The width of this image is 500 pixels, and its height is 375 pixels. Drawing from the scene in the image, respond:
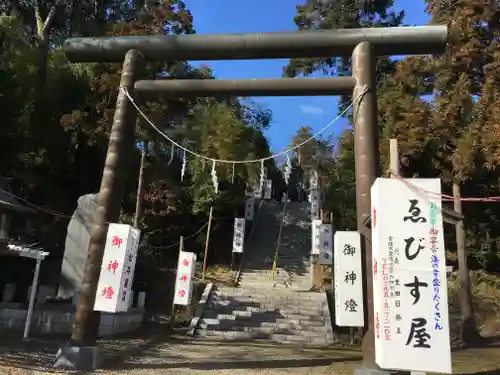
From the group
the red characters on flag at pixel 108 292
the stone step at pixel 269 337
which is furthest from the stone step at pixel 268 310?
the red characters on flag at pixel 108 292

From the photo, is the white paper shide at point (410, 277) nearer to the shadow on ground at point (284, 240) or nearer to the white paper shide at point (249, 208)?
the shadow on ground at point (284, 240)

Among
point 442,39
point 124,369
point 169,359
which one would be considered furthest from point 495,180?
point 124,369

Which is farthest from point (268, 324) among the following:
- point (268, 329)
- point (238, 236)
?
point (238, 236)

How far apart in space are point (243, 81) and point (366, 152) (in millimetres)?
2533

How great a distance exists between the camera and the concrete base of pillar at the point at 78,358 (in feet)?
22.2

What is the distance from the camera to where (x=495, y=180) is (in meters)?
17.4

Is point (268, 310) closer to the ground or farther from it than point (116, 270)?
closer to the ground

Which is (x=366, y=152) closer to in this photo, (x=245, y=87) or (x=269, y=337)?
(x=245, y=87)

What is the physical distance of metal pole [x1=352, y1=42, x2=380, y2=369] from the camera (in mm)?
6473

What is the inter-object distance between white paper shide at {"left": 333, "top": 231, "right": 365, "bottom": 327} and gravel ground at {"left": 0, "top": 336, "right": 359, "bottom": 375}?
974 mm

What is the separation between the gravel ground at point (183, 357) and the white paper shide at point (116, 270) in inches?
39.5

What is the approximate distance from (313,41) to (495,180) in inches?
517

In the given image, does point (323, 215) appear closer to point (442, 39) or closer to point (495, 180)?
point (495, 180)

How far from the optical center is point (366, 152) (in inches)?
275
